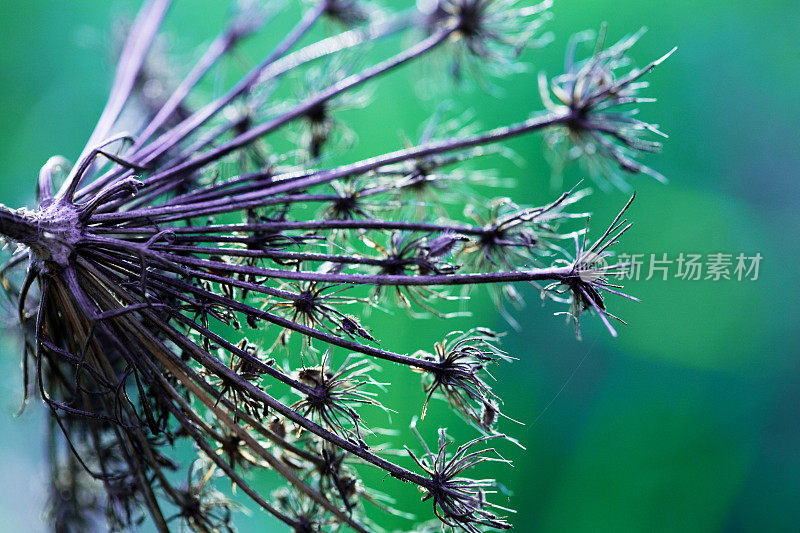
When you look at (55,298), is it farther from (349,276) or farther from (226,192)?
(349,276)

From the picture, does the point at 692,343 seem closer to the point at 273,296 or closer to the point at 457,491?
the point at 457,491

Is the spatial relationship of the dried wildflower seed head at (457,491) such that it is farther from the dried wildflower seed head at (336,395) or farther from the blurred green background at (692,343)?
the blurred green background at (692,343)

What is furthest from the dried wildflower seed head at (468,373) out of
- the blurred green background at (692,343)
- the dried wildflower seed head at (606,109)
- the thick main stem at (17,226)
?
the blurred green background at (692,343)

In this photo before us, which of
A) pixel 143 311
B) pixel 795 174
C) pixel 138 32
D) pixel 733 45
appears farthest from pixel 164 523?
pixel 733 45

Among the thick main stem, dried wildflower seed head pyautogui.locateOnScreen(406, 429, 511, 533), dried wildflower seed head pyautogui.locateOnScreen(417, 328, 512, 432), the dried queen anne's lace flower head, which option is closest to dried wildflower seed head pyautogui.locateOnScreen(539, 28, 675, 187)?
the dried queen anne's lace flower head

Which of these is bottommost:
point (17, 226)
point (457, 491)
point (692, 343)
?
point (457, 491)

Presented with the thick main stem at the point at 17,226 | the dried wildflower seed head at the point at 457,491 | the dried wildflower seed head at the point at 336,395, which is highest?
the thick main stem at the point at 17,226

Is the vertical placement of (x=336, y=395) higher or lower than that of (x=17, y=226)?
lower

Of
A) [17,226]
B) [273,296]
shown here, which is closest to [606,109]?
[273,296]

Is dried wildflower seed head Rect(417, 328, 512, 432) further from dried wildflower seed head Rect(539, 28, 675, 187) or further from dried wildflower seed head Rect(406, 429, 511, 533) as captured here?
dried wildflower seed head Rect(539, 28, 675, 187)
